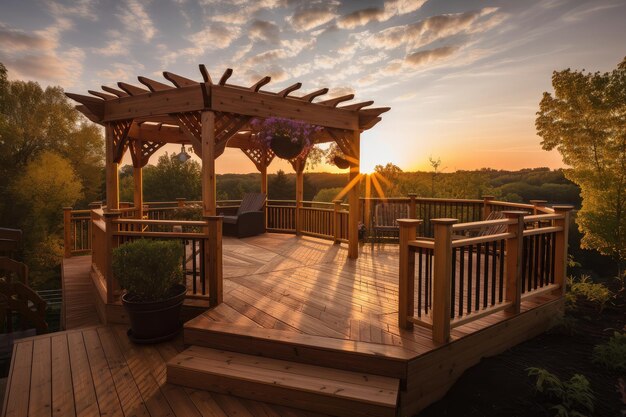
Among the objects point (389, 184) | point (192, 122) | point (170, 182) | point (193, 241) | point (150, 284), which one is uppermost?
point (192, 122)

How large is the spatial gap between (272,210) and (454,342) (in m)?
7.20

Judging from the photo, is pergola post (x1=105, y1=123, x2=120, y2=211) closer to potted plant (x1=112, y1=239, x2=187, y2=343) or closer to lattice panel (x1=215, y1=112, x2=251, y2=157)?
lattice panel (x1=215, y1=112, x2=251, y2=157)

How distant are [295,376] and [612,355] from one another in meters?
3.08

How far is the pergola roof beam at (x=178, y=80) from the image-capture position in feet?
14.8

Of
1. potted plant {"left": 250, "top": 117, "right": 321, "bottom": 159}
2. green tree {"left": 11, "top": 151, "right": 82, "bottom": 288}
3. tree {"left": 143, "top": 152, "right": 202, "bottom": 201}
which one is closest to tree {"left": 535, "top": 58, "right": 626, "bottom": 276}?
potted plant {"left": 250, "top": 117, "right": 321, "bottom": 159}

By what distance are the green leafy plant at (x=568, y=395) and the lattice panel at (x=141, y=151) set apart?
26.2 ft

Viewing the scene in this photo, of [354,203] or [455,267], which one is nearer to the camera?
[455,267]

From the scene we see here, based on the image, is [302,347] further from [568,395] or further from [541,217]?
[541,217]

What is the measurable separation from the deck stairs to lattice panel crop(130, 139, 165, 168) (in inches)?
235

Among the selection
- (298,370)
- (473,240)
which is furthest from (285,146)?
(298,370)

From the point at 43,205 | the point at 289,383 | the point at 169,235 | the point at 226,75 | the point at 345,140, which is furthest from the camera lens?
the point at 43,205

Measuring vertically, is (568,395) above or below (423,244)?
below

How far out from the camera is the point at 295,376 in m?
2.60

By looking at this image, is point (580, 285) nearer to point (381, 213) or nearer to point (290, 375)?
point (381, 213)
